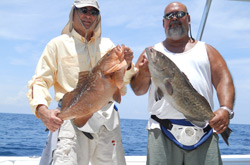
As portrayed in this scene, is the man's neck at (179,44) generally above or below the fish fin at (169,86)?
above

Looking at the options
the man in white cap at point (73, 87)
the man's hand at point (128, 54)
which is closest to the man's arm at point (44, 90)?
the man in white cap at point (73, 87)

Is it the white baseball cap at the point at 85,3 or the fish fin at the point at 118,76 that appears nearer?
the fish fin at the point at 118,76

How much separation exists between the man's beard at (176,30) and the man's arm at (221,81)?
0.32m

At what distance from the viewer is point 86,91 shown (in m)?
2.66

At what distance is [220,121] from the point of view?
3.05 meters

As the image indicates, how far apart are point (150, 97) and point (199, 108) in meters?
0.63

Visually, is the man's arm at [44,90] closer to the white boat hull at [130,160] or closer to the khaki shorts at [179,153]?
the khaki shorts at [179,153]

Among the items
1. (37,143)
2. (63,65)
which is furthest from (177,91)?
(37,143)

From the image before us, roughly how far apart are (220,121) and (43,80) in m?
1.77

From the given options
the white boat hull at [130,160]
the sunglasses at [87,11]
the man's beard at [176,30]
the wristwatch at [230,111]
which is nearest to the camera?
the wristwatch at [230,111]

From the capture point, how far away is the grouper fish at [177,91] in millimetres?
2967

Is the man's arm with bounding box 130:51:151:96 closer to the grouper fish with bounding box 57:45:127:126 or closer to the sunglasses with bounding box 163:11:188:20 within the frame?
the sunglasses with bounding box 163:11:188:20

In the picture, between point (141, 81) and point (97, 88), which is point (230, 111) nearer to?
point (141, 81)

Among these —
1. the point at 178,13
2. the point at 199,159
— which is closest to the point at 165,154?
the point at 199,159
